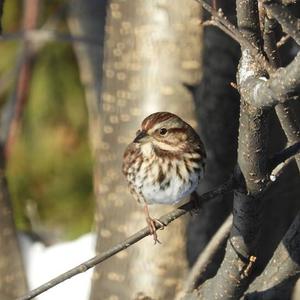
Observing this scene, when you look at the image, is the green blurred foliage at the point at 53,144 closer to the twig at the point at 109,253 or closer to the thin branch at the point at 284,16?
the twig at the point at 109,253

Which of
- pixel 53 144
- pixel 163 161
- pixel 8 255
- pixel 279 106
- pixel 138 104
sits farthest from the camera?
pixel 53 144

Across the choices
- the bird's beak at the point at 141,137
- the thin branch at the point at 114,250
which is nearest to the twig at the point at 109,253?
the thin branch at the point at 114,250

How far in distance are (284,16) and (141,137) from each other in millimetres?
1376

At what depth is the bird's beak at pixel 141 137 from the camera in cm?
332

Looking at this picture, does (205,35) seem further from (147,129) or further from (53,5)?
(53,5)

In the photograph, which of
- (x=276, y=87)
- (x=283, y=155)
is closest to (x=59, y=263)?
(x=283, y=155)

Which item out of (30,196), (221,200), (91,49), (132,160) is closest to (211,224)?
(221,200)

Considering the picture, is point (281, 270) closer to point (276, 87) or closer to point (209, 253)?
point (209, 253)

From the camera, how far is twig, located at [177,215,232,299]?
3.24 meters

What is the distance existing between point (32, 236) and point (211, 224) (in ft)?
5.01

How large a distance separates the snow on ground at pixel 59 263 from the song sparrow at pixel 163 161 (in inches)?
49.4

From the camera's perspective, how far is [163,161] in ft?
11.1

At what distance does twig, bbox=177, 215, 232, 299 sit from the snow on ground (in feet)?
3.82

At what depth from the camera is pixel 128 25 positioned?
386cm
